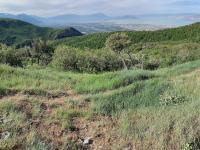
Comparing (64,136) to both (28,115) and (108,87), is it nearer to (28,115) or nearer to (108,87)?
Answer: (28,115)

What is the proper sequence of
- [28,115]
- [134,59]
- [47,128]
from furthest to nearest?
[134,59] < [28,115] < [47,128]

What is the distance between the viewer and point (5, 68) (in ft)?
38.7

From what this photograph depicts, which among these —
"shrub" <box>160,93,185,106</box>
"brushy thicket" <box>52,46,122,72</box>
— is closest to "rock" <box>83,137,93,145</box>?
"shrub" <box>160,93,185,106</box>

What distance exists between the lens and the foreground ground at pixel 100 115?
6.45 m

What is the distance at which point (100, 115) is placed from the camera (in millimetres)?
7770

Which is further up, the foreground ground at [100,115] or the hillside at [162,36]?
the foreground ground at [100,115]

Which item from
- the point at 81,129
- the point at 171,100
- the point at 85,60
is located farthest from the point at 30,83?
the point at 85,60

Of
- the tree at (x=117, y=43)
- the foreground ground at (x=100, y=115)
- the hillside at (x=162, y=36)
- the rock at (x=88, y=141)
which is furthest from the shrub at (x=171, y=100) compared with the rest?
the hillside at (x=162, y=36)

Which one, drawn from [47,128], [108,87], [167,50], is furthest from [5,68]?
[167,50]

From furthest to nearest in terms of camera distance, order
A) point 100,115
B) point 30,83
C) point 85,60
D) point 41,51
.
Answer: point 41,51 → point 85,60 → point 30,83 → point 100,115

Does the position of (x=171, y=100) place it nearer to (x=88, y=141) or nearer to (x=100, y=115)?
(x=100, y=115)

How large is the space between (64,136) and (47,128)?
1.50 feet

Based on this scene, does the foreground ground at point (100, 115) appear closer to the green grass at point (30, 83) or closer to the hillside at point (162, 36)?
the green grass at point (30, 83)

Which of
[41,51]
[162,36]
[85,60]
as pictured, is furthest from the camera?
[162,36]
